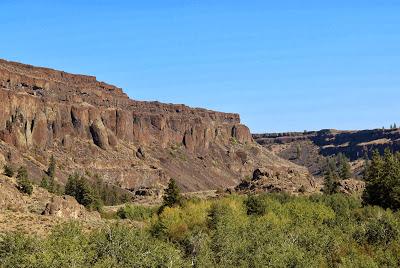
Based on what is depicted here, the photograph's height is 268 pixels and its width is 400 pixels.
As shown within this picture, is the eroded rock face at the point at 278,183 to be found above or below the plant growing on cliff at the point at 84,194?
above

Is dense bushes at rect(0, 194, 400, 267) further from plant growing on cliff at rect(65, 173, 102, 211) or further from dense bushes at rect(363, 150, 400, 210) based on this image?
plant growing on cliff at rect(65, 173, 102, 211)

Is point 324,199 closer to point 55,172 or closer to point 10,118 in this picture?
point 55,172

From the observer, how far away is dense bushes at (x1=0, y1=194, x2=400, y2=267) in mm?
44188

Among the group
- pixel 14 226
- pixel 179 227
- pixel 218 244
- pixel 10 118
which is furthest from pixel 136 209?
pixel 10 118

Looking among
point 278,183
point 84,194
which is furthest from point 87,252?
point 278,183

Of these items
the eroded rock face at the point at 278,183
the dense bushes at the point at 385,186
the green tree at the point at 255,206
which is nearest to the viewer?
the green tree at the point at 255,206

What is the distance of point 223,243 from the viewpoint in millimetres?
57125

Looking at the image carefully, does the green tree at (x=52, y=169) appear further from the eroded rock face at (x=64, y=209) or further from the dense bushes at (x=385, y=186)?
the dense bushes at (x=385, y=186)

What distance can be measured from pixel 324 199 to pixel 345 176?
75936mm

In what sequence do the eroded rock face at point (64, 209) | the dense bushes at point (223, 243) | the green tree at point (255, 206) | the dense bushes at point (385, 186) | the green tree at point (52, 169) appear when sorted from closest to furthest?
the dense bushes at point (223, 243)
the eroded rock face at point (64, 209)
the green tree at point (255, 206)
the dense bushes at point (385, 186)
the green tree at point (52, 169)

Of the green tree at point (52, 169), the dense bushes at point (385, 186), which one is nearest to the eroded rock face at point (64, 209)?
the dense bushes at point (385, 186)

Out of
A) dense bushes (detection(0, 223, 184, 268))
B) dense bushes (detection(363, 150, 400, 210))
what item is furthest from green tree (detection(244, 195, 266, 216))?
dense bushes (detection(0, 223, 184, 268))

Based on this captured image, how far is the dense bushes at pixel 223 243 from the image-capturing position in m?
44.2

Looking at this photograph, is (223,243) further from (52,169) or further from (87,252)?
(52,169)
